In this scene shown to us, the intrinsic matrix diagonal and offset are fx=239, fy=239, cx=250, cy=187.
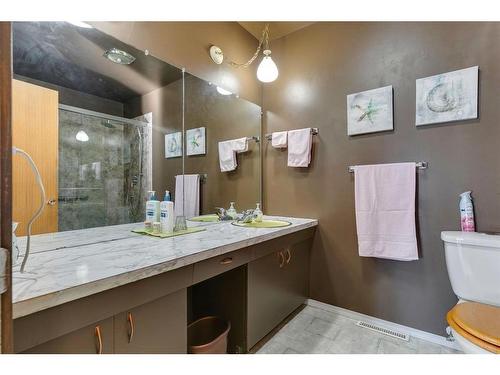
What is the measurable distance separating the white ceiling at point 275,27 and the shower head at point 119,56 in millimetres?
1234

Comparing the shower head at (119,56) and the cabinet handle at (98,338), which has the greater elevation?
the shower head at (119,56)

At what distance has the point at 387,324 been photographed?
1780 mm

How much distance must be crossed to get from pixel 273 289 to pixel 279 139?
51.2 inches

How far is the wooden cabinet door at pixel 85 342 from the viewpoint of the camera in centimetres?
68

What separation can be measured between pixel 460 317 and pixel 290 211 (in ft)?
4.41

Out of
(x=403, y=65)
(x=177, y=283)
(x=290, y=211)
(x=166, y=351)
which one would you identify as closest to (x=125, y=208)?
(x=177, y=283)

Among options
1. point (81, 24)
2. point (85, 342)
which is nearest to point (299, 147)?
point (81, 24)

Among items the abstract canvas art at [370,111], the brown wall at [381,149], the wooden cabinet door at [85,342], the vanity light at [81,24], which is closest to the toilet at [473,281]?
the brown wall at [381,149]

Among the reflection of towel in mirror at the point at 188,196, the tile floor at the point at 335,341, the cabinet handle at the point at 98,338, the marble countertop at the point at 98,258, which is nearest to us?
the marble countertop at the point at 98,258

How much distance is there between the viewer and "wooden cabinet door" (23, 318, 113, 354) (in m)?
0.68

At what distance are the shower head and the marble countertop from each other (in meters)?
0.93

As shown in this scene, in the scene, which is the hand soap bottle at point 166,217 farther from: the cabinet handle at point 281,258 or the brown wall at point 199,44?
the brown wall at point 199,44

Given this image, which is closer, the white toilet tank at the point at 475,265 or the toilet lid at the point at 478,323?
the toilet lid at the point at 478,323

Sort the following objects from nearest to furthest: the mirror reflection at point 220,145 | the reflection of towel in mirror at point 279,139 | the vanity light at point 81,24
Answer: the vanity light at point 81,24 < the mirror reflection at point 220,145 < the reflection of towel in mirror at point 279,139
